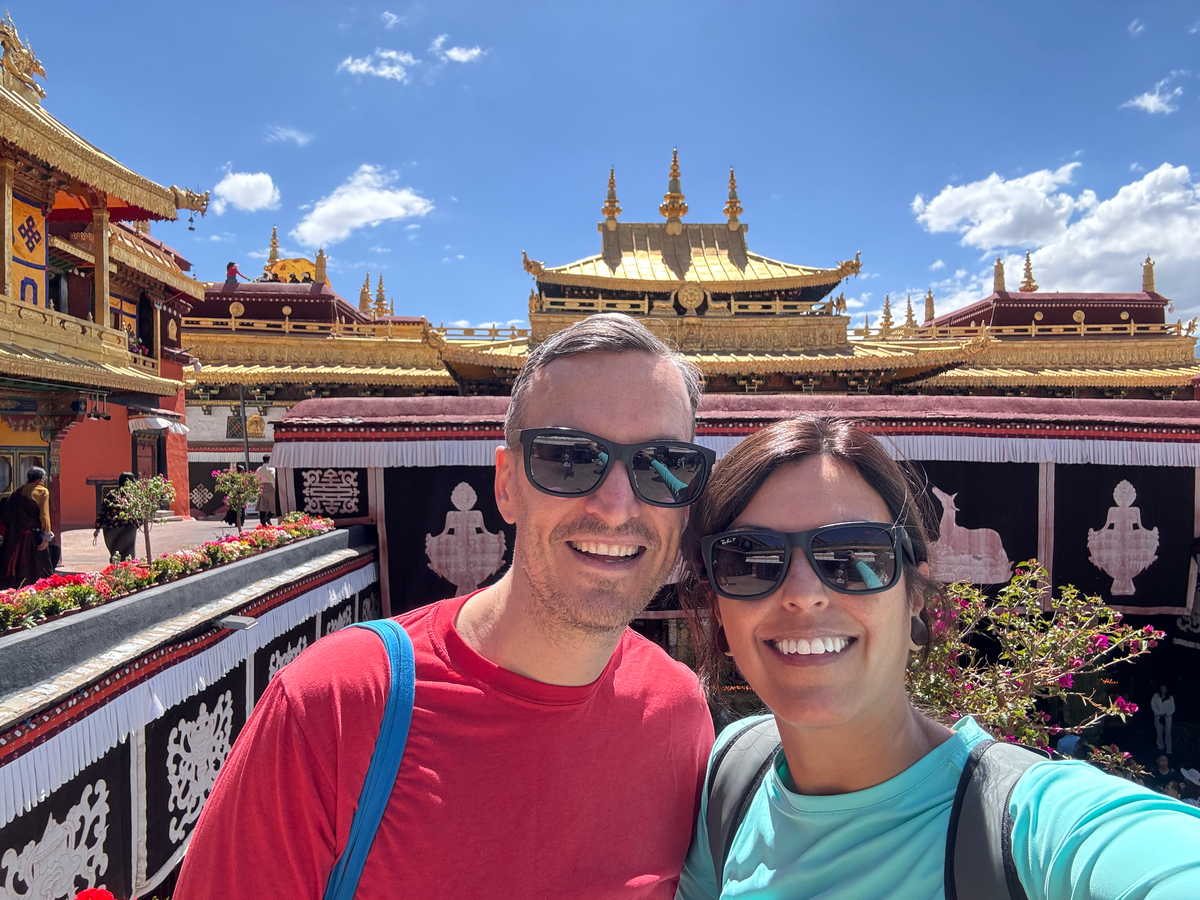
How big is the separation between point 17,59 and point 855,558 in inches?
666

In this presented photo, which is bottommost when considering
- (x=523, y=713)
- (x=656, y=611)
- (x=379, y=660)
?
(x=656, y=611)

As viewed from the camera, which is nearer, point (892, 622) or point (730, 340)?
point (892, 622)

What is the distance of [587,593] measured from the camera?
1.56 metres

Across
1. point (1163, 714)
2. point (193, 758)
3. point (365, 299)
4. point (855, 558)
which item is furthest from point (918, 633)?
point (365, 299)

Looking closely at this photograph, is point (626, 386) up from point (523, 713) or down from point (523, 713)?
up

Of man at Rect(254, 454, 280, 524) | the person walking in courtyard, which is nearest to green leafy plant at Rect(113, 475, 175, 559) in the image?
man at Rect(254, 454, 280, 524)

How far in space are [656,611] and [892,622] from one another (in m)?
5.45

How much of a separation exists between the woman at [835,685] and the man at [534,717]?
165mm

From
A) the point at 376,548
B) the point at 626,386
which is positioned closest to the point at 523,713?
the point at 626,386

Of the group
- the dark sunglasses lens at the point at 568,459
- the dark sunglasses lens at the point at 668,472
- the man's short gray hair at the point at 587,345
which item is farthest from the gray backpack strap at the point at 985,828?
the man's short gray hair at the point at 587,345

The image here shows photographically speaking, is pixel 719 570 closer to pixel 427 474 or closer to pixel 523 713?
pixel 523 713

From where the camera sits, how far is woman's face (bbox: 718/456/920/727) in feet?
4.83

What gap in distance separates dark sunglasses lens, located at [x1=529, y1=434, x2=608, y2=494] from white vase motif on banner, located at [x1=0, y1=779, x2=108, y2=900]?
264 cm

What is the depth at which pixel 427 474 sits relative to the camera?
6.97 meters
